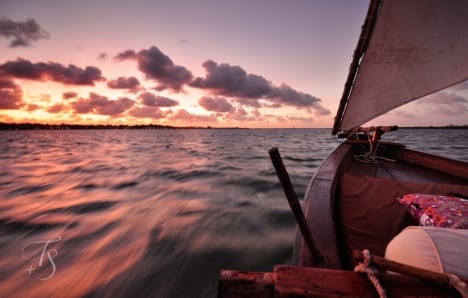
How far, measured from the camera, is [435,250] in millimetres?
918

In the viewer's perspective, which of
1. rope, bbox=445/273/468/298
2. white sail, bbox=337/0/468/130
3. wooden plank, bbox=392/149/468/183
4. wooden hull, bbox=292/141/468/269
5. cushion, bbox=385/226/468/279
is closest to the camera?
rope, bbox=445/273/468/298

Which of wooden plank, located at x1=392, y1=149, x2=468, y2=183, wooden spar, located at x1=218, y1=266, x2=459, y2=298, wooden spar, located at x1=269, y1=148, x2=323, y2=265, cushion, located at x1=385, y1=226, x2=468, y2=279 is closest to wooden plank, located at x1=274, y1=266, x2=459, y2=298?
wooden spar, located at x1=218, y1=266, x2=459, y2=298

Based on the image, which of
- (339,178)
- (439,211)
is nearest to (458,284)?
(439,211)

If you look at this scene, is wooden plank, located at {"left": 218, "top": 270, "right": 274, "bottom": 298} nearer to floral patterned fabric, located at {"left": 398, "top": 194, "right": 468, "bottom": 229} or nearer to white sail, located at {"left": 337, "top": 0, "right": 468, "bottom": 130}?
floral patterned fabric, located at {"left": 398, "top": 194, "right": 468, "bottom": 229}

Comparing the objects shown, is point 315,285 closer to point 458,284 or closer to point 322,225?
point 458,284

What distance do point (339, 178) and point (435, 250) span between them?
2.44 metres

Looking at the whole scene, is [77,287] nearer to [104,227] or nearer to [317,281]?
[104,227]

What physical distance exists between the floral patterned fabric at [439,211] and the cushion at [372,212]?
113 millimetres

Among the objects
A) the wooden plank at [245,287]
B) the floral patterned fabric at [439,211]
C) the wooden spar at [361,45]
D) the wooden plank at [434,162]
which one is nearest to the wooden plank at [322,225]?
the wooden plank at [245,287]

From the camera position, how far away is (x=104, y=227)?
423 cm

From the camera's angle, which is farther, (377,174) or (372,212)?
(377,174)

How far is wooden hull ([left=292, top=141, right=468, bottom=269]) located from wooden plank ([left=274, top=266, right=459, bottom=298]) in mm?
414

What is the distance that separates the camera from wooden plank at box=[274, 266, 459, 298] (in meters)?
0.81

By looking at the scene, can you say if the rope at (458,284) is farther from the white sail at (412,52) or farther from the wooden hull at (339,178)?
the white sail at (412,52)
